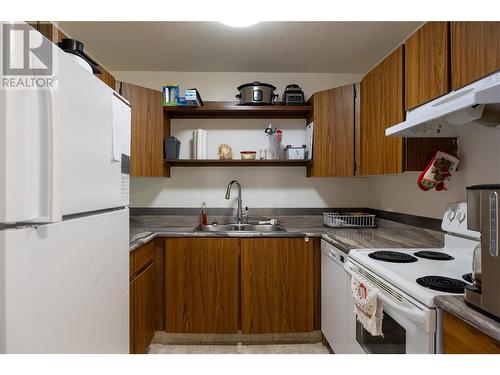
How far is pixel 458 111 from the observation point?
114 cm

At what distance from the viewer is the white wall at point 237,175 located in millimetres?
2656

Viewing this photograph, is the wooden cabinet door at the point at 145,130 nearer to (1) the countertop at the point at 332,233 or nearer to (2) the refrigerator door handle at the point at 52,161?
(1) the countertop at the point at 332,233

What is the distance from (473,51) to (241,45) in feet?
5.17

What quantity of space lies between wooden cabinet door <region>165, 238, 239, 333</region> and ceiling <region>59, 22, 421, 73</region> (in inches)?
62.3

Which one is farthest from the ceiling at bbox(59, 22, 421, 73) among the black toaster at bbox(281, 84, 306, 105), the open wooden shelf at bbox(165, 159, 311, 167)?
the open wooden shelf at bbox(165, 159, 311, 167)

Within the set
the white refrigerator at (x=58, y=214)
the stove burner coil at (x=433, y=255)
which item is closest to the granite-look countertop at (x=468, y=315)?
the stove burner coil at (x=433, y=255)

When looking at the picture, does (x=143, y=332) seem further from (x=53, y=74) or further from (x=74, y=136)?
(x=53, y=74)

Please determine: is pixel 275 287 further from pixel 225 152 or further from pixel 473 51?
pixel 473 51

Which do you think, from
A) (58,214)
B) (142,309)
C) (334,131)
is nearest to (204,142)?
(334,131)

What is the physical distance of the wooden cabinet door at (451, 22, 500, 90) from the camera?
1056mm

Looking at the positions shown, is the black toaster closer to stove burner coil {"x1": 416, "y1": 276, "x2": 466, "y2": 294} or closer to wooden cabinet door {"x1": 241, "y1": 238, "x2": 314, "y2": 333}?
wooden cabinet door {"x1": 241, "y1": 238, "x2": 314, "y2": 333}

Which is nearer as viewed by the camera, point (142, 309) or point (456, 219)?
point (456, 219)
